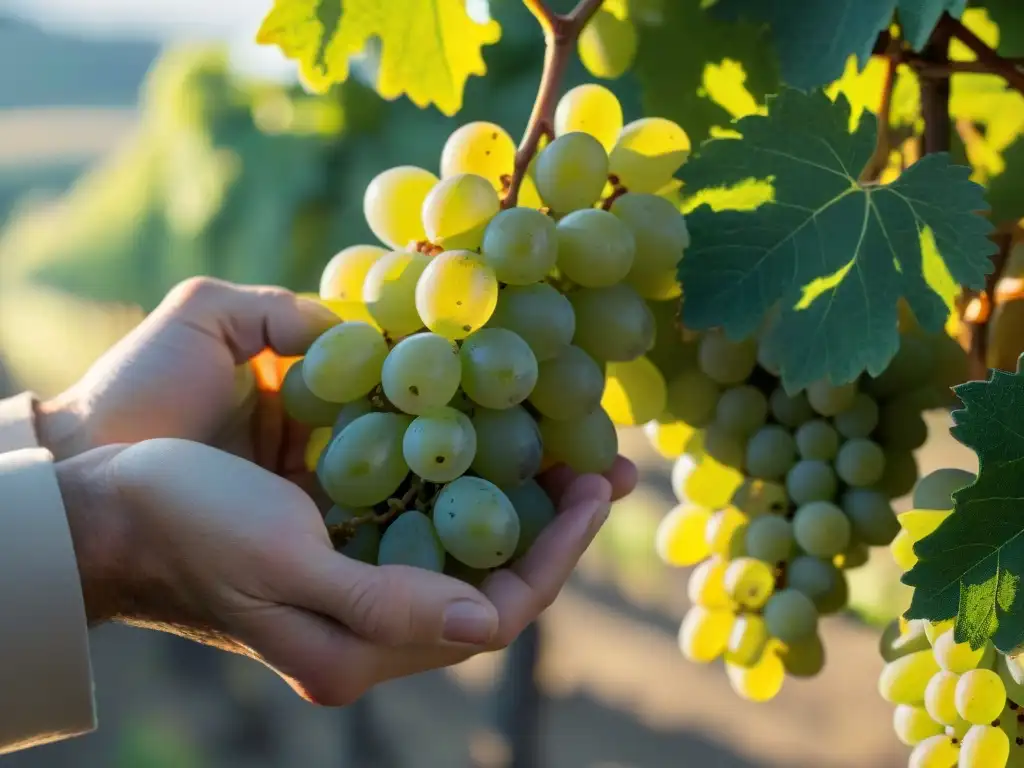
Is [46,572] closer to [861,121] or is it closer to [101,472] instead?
[101,472]

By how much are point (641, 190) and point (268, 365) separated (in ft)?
0.92

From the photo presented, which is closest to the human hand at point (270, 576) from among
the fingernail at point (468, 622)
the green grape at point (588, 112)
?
the fingernail at point (468, 622)

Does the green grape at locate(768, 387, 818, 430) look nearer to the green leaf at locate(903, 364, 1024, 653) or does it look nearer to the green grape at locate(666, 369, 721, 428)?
the green grape at locate(666, 369, 721, 428)

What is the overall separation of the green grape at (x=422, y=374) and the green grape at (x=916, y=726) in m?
0.29

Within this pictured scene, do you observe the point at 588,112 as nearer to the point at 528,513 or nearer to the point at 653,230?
the point at 653,230

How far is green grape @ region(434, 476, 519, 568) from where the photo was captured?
0.49 meters

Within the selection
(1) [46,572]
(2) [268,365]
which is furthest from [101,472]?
(2) [268,365]

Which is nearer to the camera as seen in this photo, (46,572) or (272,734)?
(46,572)

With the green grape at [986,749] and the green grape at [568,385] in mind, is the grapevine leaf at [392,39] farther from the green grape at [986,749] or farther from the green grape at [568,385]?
the green grape at [986,749]

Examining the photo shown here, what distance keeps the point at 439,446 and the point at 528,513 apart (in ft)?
0.27

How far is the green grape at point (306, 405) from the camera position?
58 centimetres

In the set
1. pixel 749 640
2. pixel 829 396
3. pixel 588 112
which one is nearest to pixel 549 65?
pixel 588 112

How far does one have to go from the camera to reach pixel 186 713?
3.40m

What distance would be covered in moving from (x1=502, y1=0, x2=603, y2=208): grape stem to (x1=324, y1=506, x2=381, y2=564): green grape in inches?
7.1
